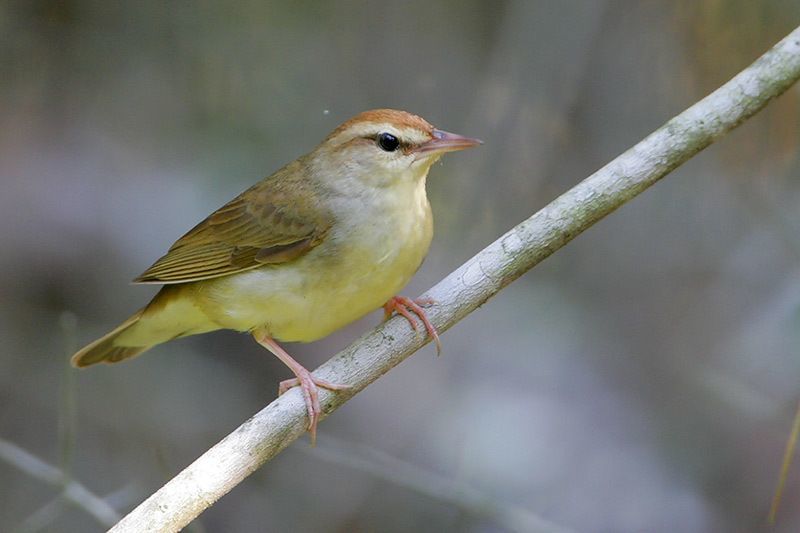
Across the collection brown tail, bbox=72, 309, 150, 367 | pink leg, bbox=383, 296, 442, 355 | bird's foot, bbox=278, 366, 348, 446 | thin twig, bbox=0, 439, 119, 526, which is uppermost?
pink leg, bbox=383, 296, 442, 355

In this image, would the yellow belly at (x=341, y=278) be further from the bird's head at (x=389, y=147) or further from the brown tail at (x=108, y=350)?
the brown tail at (x=108, y=350)

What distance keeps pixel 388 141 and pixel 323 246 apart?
1.64ft

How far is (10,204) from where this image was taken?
6207 millimetres

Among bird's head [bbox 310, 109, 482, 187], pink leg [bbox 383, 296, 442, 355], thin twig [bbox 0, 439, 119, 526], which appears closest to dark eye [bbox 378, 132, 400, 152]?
bird's head [bbox 310, 109, 482, 187]

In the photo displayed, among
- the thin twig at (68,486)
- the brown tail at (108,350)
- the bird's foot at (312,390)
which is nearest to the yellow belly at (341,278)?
the bird's foot at (312,390)

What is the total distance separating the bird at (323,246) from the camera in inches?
160

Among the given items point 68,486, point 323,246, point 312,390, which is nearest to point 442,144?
point 323,246

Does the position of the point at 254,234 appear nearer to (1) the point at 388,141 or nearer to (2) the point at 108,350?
(1) the point at 388,141

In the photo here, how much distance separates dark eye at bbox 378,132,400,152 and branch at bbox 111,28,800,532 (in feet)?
2.30

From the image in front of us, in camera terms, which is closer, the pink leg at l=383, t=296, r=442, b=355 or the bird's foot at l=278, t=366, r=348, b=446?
the bird's foot at l=278, t=366, r=348, b=446

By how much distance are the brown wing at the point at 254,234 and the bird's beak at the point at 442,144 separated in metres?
0.47

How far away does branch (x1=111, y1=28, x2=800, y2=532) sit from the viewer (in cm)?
347

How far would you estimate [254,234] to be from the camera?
444cm

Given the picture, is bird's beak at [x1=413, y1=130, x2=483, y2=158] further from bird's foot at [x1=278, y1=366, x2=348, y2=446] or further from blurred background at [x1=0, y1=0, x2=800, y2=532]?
blurred background at [x1=0, y1=0, x2=800, y2=532]
